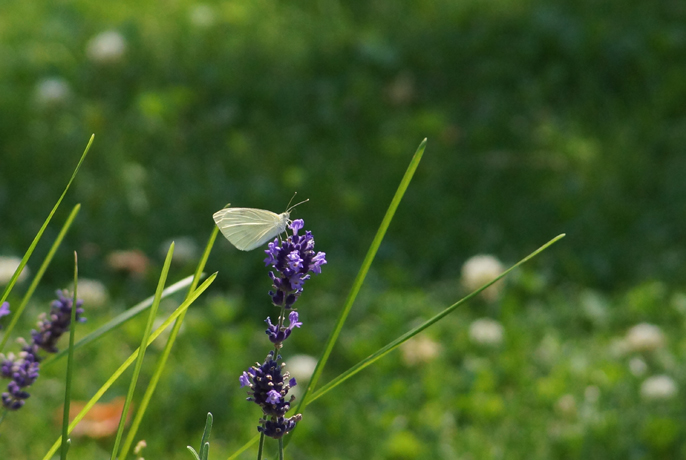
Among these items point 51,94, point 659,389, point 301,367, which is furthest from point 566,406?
point 51,94

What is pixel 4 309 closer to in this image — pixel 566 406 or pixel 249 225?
pixel 249 225

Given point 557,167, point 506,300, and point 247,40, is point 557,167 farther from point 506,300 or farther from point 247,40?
point 247,40

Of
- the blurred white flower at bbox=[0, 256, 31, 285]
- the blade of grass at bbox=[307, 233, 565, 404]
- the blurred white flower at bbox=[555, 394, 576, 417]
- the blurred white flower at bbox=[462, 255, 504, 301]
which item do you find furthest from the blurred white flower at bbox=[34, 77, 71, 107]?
the blade of grass at bbox=[307, 233, 565, 404]

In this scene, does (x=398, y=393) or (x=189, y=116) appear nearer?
(x=398, y=393)

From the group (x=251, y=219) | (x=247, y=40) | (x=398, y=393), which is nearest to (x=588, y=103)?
(x=247, y=40)

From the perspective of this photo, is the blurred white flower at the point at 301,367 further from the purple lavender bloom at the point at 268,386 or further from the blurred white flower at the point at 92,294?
the purple lavender bloom at the point at 268,386

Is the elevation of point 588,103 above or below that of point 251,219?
above
